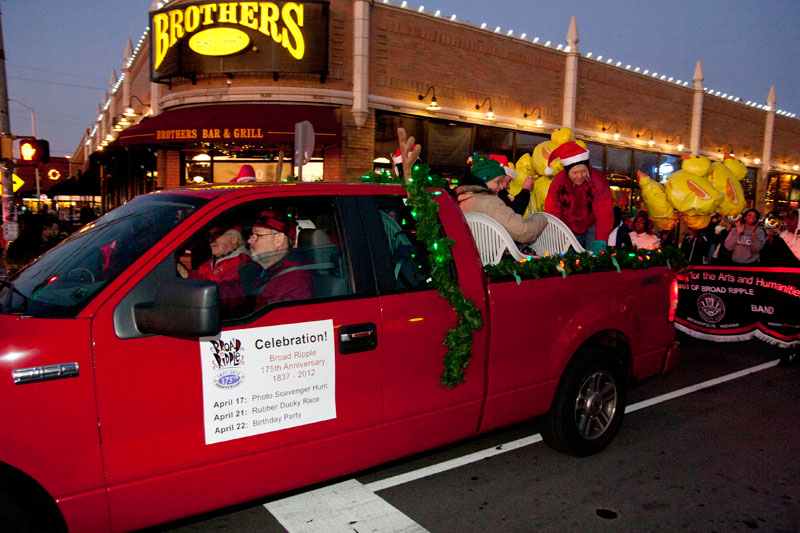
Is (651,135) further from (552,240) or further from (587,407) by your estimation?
(587,407)

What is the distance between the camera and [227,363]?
2.67 metres

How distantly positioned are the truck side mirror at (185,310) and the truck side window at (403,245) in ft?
3.80

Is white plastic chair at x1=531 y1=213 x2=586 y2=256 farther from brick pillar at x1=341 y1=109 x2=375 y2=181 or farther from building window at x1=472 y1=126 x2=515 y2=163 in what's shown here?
building window at x1=472 y1=126 x2=515 y2=163

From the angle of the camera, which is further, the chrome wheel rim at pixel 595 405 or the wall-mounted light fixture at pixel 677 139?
the wall-mounted light fixture at pixel 677 139

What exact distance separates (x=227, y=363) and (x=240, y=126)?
11.3m

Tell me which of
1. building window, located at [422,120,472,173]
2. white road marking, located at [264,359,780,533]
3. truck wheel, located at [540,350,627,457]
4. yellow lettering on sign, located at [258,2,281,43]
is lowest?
white road marking, located at [264,359,780,533]

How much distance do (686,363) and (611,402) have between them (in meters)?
3.36

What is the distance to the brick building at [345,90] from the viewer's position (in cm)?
1349

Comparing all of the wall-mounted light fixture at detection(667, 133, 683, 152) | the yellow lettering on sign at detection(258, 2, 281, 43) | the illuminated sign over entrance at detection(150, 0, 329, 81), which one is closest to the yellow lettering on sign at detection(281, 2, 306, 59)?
the illuminated sign over entrance at detection(150, 0, 329, 81)

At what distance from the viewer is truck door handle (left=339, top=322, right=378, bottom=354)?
9.77 ft

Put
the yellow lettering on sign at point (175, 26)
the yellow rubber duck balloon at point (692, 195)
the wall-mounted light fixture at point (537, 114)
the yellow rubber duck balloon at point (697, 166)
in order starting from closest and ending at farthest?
the yellow rubber duck balloon at point (692, 195) → the yellow rubber duck balloon at point (697, 166) → the yellow lettering on sign at point (175, 26) → the wall-mounted light fixture at point (537, 114)

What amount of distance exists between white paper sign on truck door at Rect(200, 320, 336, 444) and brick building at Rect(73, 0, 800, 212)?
8.17 meters

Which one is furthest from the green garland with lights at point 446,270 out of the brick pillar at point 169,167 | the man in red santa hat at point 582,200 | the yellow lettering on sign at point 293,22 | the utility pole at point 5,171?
the brick pillar at point 169,167

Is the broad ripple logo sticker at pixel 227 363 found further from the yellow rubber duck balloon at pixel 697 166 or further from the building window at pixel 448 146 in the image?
the building window at pixel 448 146
